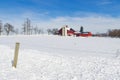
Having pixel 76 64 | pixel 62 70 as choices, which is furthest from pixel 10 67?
A: pixel 76 64

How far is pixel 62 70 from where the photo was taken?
33.6 feet

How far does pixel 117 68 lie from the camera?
10.2 m

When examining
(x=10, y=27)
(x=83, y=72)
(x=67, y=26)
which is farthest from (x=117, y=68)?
(x=10, y=27)

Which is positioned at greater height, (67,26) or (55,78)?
(67,26)

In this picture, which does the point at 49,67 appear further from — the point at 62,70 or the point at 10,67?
the point at 10,67

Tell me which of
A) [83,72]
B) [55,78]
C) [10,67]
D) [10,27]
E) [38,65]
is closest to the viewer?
[55,78]

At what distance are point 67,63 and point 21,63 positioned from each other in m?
2.74

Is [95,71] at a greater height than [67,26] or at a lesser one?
lesser

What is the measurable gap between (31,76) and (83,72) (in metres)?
2.55

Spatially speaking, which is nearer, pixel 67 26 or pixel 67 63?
pixel 67 63

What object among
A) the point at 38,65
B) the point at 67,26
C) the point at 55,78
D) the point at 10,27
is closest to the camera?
the point at 55,78

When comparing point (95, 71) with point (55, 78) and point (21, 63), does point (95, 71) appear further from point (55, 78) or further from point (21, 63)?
point (21, 63)

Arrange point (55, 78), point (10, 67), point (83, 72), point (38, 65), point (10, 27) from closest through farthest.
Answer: point (55, 78) < point (83, 72) < point (10, 67) < point (38, 65) < point (10, 27)

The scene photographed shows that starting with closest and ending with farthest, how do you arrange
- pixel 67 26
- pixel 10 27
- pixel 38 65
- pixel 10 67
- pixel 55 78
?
pixel 55 78 < pixel 10 67 < pixel 38 65 < pixel 67 26 < pixel 10 27
